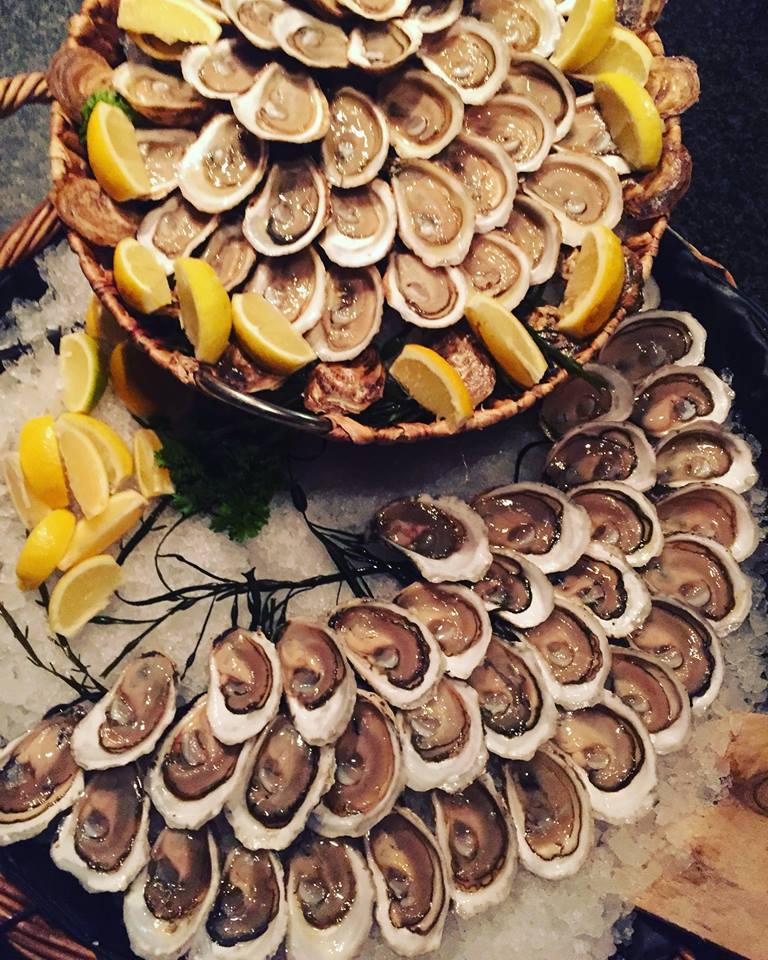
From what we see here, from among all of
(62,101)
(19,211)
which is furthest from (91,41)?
(19,211)

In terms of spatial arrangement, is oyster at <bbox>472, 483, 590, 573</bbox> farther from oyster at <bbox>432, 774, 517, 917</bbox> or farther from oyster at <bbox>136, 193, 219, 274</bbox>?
oyster at <bbox>136, 193, 219, 274</bbox>

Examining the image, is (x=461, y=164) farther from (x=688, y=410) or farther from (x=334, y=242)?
(x=688, y=410)

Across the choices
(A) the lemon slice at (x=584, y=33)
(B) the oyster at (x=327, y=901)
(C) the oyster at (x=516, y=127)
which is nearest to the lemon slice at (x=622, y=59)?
(A) the lemon slice at (x=584, y=33)

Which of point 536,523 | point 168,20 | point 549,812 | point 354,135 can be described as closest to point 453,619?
point 536,523

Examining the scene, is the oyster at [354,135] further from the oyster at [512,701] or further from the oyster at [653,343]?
the oyster at [512,701]

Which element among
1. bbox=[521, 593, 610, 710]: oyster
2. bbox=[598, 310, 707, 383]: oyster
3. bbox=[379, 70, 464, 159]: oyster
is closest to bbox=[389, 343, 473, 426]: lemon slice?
bbox=[379, 70, 464, 159]: oyster

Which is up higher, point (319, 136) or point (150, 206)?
point (319, 136)
